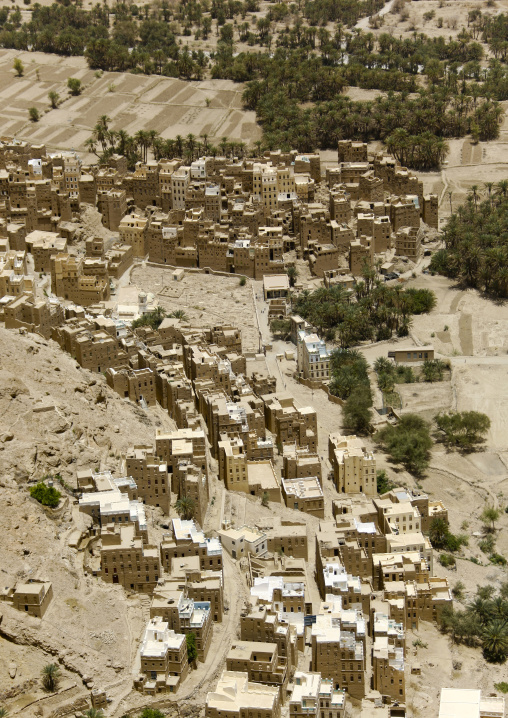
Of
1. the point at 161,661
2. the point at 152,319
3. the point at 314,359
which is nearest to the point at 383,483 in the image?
the point at 314,359

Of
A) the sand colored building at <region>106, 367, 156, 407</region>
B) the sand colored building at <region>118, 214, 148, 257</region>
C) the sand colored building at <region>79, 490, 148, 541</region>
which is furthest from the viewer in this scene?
the sand colored building at <region>118, 214, 148, 257</region>

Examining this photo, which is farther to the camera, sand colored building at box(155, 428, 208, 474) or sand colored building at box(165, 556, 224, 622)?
sand colored building at box(155, 428, 208, 474)

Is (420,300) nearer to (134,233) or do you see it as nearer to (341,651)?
(134,233)

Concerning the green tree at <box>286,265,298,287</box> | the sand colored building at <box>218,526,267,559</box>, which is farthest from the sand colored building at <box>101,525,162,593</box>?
the green tree at <box>286,265,298,287</box>

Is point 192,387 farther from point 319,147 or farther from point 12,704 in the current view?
point 319,147

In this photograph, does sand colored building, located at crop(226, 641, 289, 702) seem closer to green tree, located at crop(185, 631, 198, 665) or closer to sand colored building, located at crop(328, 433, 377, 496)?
green tree, located at crop(185, 631, 198, 665)

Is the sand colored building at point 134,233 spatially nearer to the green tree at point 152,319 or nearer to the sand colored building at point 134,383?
the green tree at point 152,319
